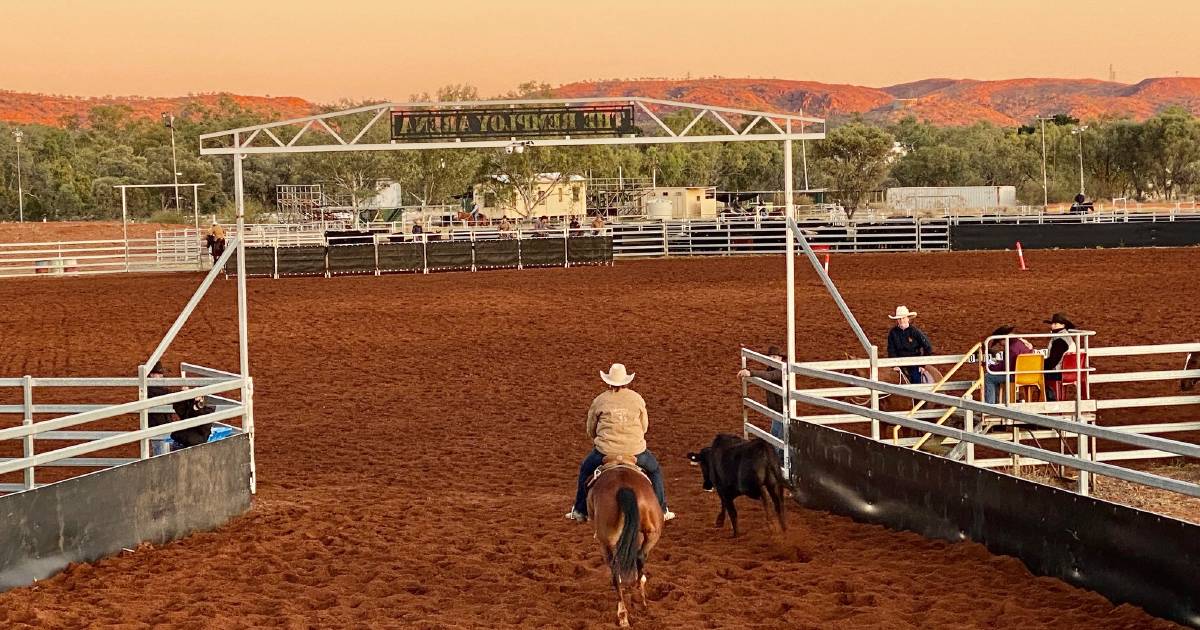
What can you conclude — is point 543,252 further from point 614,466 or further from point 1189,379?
point 614,466

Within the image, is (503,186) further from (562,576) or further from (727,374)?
(562,576)

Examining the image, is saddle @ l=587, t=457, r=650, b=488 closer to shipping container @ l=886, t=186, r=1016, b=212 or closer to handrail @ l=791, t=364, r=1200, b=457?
handrail @ l=791, t=364, r=1200, b=457

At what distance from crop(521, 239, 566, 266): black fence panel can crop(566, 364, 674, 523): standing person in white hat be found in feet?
113

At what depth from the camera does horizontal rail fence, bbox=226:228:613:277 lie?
4175 cm

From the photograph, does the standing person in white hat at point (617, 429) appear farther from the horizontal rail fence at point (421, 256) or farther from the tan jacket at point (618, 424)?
the horizontal rail fence at point (421, 256)

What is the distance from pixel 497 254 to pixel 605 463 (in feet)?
113

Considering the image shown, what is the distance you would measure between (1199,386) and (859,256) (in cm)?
2919

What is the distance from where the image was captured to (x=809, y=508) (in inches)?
462

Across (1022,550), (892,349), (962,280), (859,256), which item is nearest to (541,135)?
(892,349)

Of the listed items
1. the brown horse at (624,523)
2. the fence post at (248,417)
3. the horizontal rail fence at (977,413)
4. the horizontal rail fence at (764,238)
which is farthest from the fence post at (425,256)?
the brown horse at (624,523)

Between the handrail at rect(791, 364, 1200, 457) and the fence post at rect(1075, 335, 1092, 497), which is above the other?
the handrail at rect(791, 364, 1200, 457)

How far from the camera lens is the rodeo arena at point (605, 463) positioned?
8.18 meters

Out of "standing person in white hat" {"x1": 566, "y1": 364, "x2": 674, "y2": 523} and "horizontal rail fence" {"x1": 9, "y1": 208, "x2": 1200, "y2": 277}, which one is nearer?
"standing person in white hat" {"x1": 566, "y1": 364, "x2": 674, "y2": 523}

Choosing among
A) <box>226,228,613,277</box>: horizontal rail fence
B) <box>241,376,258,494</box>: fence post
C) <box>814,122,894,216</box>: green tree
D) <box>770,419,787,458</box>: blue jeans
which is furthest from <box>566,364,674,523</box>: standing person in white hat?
<box>814,122,894,216</box>: green tree
